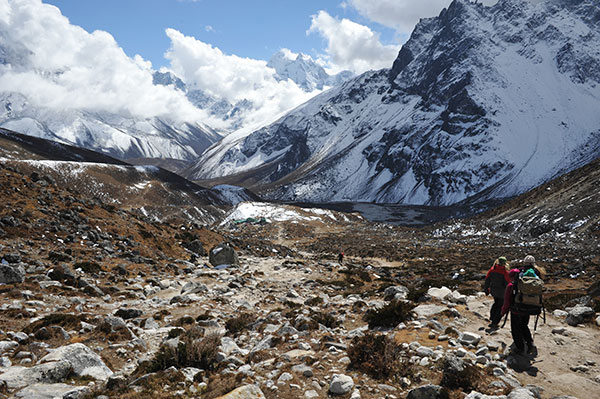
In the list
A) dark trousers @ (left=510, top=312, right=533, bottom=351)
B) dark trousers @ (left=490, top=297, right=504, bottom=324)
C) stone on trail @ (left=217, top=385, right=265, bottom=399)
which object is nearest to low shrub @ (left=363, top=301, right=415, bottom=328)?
dark trousers @ (left=490, top=297, right=504, bottom=324)

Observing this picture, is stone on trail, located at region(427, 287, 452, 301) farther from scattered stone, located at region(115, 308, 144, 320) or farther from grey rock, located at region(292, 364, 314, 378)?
scattered stone, located at region(115, 308, 144, 320)

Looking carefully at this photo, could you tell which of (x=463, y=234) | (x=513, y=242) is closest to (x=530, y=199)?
(x=463, y=234)

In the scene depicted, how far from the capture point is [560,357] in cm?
941

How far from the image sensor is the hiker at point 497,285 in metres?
11.9

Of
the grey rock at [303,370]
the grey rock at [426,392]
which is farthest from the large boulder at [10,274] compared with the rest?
the grey rock at [426,392]

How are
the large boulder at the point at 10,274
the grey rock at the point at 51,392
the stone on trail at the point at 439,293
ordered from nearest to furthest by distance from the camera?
the grey rock at the point at 51,392, the large boulder at the point at 10,274, the stone on trail at the point at 439,293

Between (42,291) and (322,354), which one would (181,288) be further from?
(322,354)

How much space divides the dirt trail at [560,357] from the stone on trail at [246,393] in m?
6.19

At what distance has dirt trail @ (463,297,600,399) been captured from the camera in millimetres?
7898

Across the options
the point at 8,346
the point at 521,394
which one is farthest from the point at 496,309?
the point at 8,346

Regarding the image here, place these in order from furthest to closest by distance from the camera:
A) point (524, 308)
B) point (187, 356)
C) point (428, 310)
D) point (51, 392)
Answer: point (428, 310)
point (524, 308)
point (187, 356)
point (51, 392)

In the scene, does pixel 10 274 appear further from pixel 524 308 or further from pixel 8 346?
pixel 524 308

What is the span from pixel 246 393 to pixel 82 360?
14.8 feet

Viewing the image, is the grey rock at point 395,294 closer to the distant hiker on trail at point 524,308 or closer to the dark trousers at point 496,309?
the dark trousers at point 496,309
